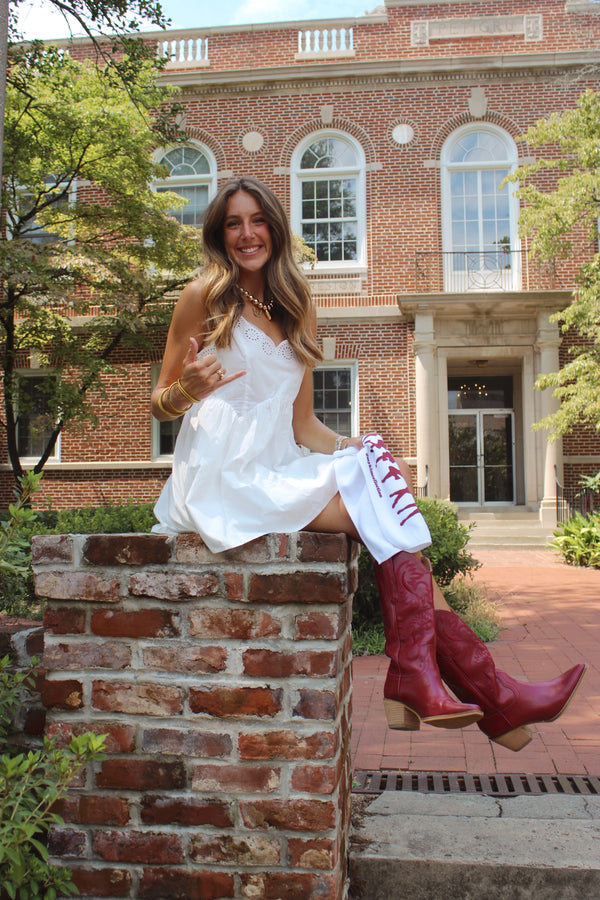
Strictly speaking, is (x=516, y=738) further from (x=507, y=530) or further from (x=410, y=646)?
(x=507, y=530)

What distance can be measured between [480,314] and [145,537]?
44.4 feet

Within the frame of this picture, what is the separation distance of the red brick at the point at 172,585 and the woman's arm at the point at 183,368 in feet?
1.43

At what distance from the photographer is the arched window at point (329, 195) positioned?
15.3 metres

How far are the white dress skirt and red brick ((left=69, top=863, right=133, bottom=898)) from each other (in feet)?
2.80

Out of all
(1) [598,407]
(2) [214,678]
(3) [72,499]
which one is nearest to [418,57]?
(1) [598,407]

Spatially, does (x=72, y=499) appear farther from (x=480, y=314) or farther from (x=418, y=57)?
(x=418, y=57)

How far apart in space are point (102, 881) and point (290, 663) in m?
0.74

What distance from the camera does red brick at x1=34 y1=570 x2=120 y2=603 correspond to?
1.79 metres

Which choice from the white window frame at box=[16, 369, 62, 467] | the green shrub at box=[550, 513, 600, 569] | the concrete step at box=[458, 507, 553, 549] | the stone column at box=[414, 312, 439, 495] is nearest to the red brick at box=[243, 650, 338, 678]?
the green shrub at box=[550, 513, 600, 569]

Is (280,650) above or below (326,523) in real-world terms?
below

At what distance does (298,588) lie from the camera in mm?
1716

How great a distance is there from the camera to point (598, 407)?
453 inches

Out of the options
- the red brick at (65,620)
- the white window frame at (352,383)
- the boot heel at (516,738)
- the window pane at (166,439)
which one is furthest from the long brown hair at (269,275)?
the window pane at (166,439)

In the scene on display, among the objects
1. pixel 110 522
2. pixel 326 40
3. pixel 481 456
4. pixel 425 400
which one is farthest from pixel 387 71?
pixel 110 522
